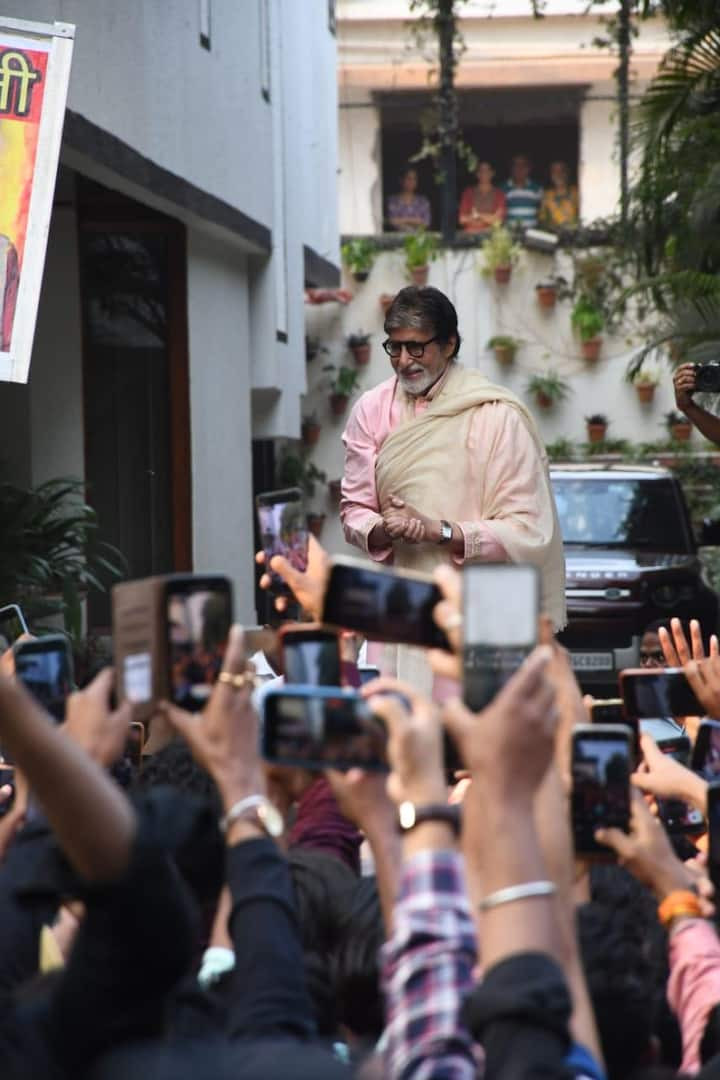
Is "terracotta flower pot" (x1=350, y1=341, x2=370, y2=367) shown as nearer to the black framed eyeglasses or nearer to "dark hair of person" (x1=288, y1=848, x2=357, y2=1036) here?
the black framed eyeglasses

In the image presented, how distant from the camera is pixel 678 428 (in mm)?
20656

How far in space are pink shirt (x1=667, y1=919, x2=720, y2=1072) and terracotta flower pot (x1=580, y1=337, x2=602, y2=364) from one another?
1877 centimetres

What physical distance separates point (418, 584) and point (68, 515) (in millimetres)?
8440

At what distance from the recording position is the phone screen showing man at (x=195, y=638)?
8.38ft

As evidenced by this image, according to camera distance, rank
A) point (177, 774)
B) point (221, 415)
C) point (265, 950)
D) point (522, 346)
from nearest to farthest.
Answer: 1. point (265, 950)
2. point (177, 774)
3. point (221, 415)
4. point (522, 346)

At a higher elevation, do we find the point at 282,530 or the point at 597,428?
the point at 597,428

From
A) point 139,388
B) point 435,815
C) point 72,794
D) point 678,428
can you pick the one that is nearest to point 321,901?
point 435,815

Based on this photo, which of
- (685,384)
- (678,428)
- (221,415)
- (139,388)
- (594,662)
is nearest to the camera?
(685,384)

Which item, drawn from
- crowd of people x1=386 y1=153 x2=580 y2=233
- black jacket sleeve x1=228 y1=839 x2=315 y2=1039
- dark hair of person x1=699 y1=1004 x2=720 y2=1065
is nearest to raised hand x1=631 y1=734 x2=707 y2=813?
dark hair of person x1=699 y1=1004 x2=720 y2=1065

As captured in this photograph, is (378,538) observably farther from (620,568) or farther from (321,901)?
(620,568)

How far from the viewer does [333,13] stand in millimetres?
18484

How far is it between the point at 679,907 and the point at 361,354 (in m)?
18.5

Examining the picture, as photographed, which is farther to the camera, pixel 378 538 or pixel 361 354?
pixel 361 354

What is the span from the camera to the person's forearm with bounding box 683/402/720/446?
22.4 ft
